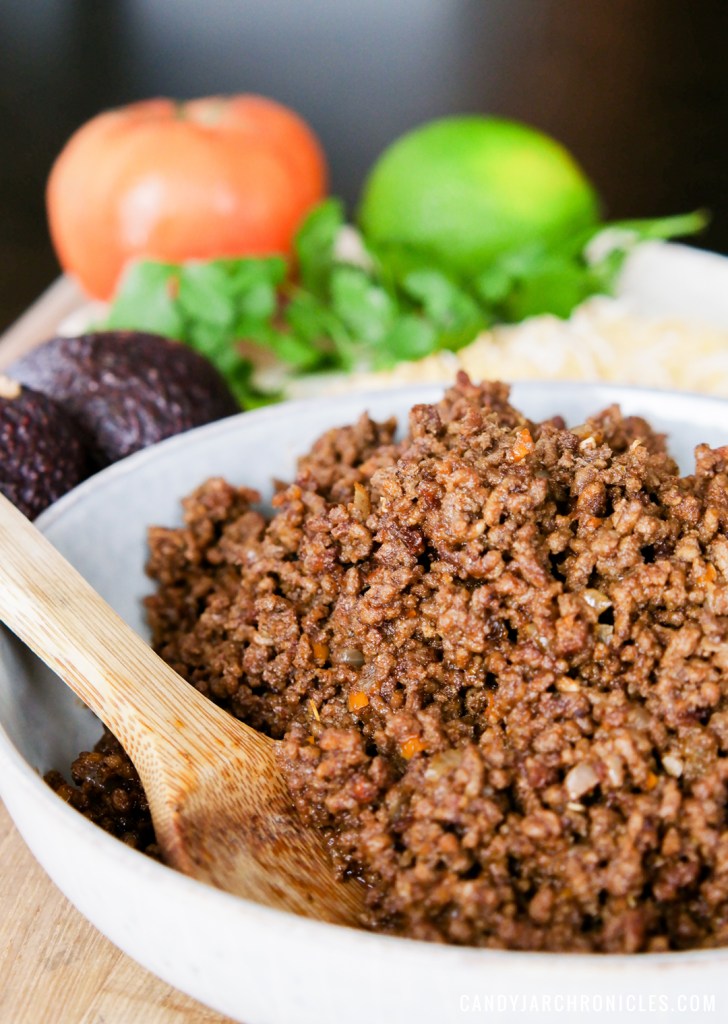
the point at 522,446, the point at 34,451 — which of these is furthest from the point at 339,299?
the point at 522,446

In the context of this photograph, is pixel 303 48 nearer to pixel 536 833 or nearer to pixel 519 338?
pixel 519 338

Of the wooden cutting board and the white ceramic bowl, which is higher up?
the white ceramic bowl

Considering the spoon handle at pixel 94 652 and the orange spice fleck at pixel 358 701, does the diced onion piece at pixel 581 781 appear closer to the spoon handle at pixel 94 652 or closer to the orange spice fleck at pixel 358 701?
the orange spice fleck at pixel 358 701

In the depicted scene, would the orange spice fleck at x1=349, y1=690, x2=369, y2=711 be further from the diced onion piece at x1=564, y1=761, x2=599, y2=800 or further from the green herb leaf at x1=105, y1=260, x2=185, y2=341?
the green herb leaf at x1=105, y1=260, x2=185, y2=341

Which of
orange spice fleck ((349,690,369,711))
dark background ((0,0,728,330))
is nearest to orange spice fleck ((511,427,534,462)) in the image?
orange spice fleck ((349,690,369,711))

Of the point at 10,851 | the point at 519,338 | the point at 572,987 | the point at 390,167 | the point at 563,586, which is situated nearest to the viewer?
the point at 572,987

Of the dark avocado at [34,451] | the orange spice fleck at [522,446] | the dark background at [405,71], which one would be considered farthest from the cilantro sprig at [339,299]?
the dark background at [405,71]

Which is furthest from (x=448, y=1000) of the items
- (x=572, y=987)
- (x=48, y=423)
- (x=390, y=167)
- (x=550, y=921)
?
(x=390, y=167)
